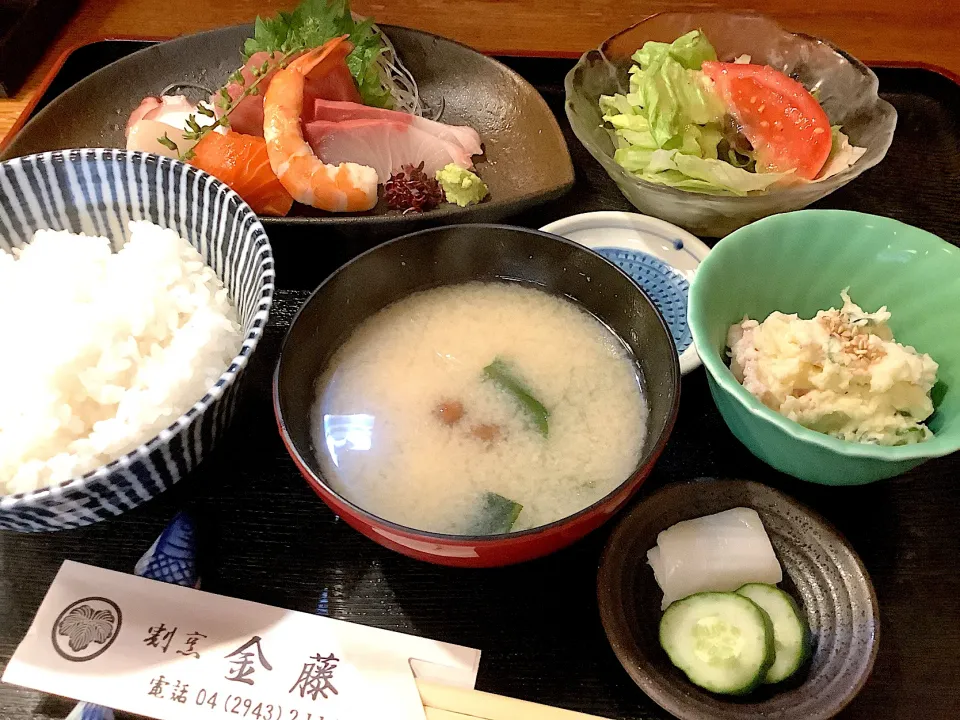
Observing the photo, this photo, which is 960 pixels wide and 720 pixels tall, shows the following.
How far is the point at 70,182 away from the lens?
1570mm

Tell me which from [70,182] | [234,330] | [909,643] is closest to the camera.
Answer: [909,643]

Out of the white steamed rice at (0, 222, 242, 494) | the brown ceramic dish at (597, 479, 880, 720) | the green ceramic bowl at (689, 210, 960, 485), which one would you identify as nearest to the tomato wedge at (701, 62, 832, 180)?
the green ceramic bowl at (689, 210, 960, 485)

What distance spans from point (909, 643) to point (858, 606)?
168mm

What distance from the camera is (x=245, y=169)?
6.13ft

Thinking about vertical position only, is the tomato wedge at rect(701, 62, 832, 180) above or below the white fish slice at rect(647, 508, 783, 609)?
above

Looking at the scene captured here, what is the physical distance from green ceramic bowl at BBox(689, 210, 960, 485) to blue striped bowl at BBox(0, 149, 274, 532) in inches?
34.1

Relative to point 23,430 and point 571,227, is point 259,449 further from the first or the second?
point 571,227

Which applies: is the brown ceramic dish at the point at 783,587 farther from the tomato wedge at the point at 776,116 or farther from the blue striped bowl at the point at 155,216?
the tomato wedge at the point at 776,116

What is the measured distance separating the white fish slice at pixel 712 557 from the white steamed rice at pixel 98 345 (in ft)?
2.93

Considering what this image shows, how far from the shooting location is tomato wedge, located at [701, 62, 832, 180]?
1851mm

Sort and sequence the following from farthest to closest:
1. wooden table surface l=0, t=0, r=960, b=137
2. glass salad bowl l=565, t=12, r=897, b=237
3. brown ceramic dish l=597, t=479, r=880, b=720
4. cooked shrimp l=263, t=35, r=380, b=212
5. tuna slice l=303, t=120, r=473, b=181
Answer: wooden table surface l=0, t=0, r=960, b=137 → tuna slice l=303, t=120, r=473, b=181 → cooked shrimp l=263, t=35, r=380, b=212 → glass salad bowl l=565, t=12, r=897, b=237 → brown ceramic dish l=597, t=479, r=880, b=720

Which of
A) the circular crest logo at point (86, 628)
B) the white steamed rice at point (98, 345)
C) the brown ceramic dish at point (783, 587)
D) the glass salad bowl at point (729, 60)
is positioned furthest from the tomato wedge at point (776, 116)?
the circular crest logo at point (86, 628)

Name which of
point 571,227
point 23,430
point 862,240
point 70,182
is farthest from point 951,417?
point 70,182

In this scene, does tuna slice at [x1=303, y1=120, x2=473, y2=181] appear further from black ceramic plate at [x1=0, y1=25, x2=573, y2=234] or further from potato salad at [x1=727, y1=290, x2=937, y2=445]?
potato salad at [x1=727, y1=290, x2=937, y2=445]
